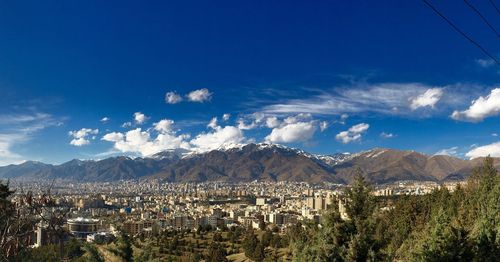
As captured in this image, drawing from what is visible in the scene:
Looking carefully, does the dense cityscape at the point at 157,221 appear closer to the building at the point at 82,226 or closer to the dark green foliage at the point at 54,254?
the building at the point at 82,226

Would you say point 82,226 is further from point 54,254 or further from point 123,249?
point 54,254

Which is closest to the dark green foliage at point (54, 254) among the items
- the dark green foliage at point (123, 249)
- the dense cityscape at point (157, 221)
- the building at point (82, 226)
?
the dense cityscape at point (157, 221)

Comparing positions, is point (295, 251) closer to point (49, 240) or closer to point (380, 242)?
point (380, 242)

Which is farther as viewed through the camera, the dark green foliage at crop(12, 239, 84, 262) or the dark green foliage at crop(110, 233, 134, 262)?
the dark green foliage at crop(110, 233, 134, 262)

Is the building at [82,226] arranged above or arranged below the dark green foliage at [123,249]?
below

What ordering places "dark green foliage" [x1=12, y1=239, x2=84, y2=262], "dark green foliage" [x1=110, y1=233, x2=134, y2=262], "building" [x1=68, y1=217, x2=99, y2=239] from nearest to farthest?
1. "dark green foliage" [x1=12, y1=239, x2=84, y2=262]
2. "dark green foliage" [x1=110, y1=233, x2=134, y2=262]
3. "building" [x1=68, y1=217, x2=99, y2=239]

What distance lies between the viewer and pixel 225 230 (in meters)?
66.9

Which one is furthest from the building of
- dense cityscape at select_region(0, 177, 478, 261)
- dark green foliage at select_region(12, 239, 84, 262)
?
dark green foliage at select_region(12, 239, 84, 262)

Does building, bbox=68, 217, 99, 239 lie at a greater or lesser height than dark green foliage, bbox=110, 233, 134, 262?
lesser

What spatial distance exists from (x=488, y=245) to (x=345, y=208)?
235 inches

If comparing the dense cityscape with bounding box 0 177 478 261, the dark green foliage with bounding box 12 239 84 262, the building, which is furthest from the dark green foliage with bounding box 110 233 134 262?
the building

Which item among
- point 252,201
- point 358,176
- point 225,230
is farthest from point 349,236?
point 252,201

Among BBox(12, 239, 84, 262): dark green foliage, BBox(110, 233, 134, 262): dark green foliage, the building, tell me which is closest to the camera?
BBox(12, 239, 84, 262): dark green foliage

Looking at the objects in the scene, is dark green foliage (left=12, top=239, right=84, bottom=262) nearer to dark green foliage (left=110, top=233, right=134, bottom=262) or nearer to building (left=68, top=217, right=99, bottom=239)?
dark green foliage (left=110, top=233, right=134, bottom=262)
